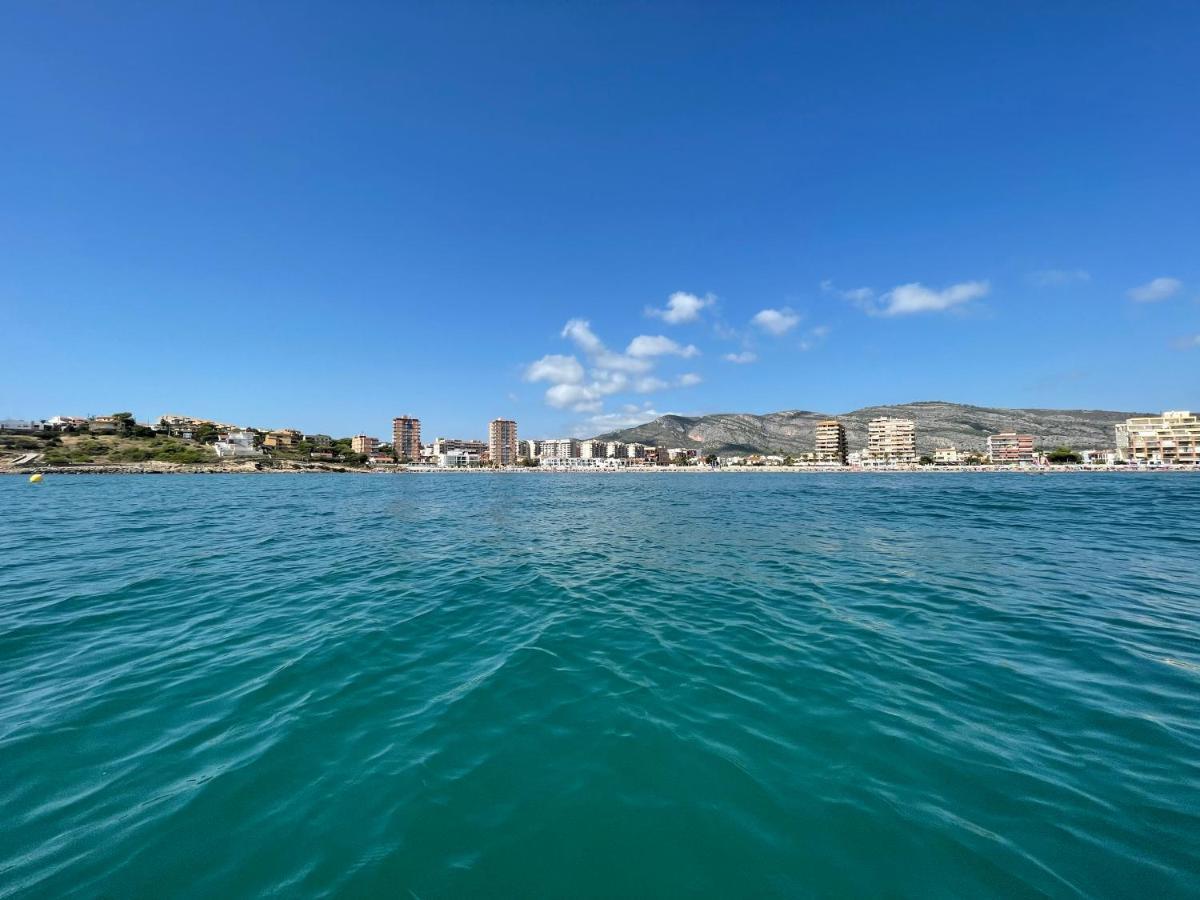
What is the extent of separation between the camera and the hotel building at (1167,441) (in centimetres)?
10856

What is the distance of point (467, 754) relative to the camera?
14.4 feet

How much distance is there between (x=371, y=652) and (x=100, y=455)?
144 m

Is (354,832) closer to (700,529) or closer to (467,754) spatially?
(467,754)

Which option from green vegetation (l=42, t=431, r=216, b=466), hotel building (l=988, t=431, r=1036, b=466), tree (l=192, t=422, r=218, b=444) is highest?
tree (l=192, t=422, r=218, b=444)

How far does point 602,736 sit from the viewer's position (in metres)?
4.71

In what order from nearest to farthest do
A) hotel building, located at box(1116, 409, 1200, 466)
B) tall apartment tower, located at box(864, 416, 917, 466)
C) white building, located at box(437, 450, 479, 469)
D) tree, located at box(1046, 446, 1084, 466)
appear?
hotel building, located at box(1116, 409, 1200, 466) → tree, located at box(1046, 446, 1084, 466) → tall apartment tower, located at box(864, 416, 917, 466) → white building, located at box(437, 450, 479, 469)

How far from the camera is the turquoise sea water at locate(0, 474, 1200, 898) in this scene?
3143mm

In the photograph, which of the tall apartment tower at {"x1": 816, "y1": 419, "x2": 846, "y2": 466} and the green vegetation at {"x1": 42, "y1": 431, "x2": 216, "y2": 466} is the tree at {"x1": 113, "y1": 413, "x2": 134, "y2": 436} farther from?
the tall apartment tower at {"x1": 816, "y1": 419, "x2": 846, "y2": 466}

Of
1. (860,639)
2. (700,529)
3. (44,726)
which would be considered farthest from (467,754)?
(700,529)

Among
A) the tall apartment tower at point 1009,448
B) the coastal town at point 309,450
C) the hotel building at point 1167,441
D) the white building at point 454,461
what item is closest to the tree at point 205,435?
the coastal town at point 309,450

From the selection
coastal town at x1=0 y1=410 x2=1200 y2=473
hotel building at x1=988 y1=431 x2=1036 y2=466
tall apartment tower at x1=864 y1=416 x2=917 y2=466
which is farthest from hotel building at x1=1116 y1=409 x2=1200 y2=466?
tall apartment tower at x1=864 y1=416 x2=917 y2=466

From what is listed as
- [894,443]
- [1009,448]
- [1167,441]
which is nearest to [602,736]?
[1167,441]

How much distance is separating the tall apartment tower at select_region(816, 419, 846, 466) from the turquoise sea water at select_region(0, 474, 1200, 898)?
568 ft

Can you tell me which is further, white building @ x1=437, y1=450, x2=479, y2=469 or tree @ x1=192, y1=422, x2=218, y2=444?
white building @ x1=437, y1=450, x2=479, y2=469
